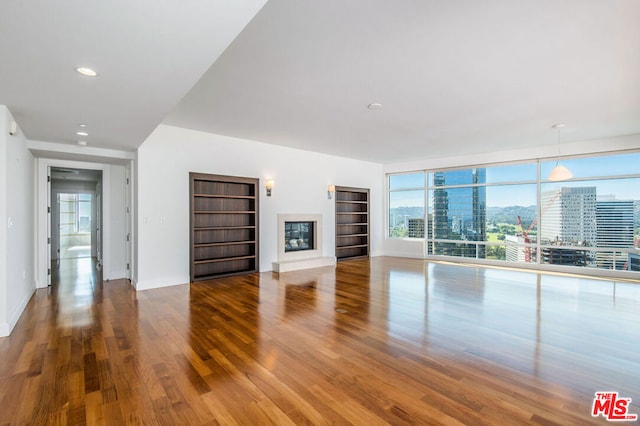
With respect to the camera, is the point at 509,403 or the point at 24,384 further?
the point at 24,384

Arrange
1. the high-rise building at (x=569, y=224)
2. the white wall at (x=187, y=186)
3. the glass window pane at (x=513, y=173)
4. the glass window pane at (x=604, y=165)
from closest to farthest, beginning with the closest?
the white wall at (x=187, y=186) < the glass window pane at (x=604, y=165) < the high-rise building at (x=569, y=224) < the glass window pane at (x=513, y=173)

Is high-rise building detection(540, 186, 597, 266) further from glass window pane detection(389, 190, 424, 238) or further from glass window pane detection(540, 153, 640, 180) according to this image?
glass window pane detection(389, 190, 424, 238)

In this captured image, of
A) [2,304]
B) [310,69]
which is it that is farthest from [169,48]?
[2,304]

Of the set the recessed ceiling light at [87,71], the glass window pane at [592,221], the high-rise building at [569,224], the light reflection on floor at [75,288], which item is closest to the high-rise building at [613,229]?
the glass window pane at [592,221]

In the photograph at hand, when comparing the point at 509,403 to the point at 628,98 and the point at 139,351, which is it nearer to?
the point at 139,351

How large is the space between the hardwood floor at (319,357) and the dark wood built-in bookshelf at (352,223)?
3961 mm

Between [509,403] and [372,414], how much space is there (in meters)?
0.97

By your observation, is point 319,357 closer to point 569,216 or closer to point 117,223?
point 117,223

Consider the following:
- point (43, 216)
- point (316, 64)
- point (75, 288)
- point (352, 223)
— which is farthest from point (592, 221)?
point (43, 216)

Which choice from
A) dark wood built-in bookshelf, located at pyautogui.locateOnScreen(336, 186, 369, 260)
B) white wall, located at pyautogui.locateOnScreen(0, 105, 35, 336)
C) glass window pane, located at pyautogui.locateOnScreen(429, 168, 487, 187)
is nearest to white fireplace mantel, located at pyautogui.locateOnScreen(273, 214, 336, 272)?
dark wood built-in bookshelf, located at pyautogui.locateOnScreen(336, 186, 369, 260)

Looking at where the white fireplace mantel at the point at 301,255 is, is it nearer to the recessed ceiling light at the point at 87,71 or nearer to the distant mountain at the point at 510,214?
the distant mountain at the point at 510,214

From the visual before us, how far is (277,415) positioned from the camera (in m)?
1.98

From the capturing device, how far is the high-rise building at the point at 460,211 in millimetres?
8281

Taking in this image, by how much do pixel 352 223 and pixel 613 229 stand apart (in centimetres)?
592
